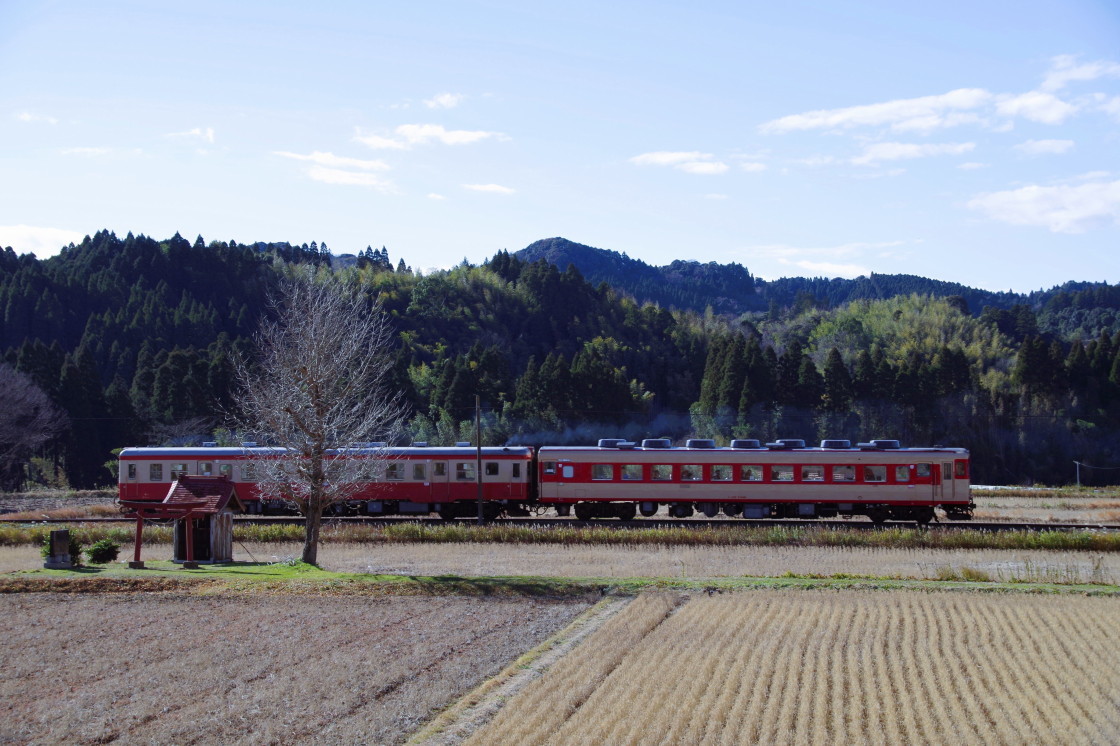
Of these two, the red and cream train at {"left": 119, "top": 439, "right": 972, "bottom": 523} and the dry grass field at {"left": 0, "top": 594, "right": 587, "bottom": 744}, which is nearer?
the dry grass field at {"left": 0, "top": 594, "right": 587, "bottom": 744}

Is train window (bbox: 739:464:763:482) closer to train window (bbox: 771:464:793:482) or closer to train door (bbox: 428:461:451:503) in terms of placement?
train window (bbox: 771:464:793:482)

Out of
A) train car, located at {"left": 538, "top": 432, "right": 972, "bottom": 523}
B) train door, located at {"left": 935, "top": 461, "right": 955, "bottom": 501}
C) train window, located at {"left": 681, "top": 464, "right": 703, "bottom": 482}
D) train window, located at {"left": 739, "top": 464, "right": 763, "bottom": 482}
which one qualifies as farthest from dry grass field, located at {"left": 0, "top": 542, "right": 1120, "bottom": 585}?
train window, located at {"left": 681, "top": 464, "right": 703, "bottom": 482}

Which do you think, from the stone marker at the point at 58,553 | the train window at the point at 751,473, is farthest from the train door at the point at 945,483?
Result: the stone marker at the point at 58,553

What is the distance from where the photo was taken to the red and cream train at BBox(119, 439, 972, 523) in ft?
123

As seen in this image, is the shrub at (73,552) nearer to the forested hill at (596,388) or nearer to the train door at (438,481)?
the train door at (438,481)

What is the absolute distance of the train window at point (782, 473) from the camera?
38.0 metres

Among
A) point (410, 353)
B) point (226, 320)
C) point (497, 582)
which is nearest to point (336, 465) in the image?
point (497, 582)

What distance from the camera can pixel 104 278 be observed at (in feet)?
371

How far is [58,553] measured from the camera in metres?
25.6

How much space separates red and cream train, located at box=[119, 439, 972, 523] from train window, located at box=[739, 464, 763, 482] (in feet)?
0.12

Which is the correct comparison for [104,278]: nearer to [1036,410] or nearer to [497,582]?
[1036,410]

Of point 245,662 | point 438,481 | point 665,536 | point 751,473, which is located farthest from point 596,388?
point 245,662

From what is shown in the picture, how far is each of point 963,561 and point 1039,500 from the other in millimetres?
28128

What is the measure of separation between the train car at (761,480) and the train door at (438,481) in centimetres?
365
